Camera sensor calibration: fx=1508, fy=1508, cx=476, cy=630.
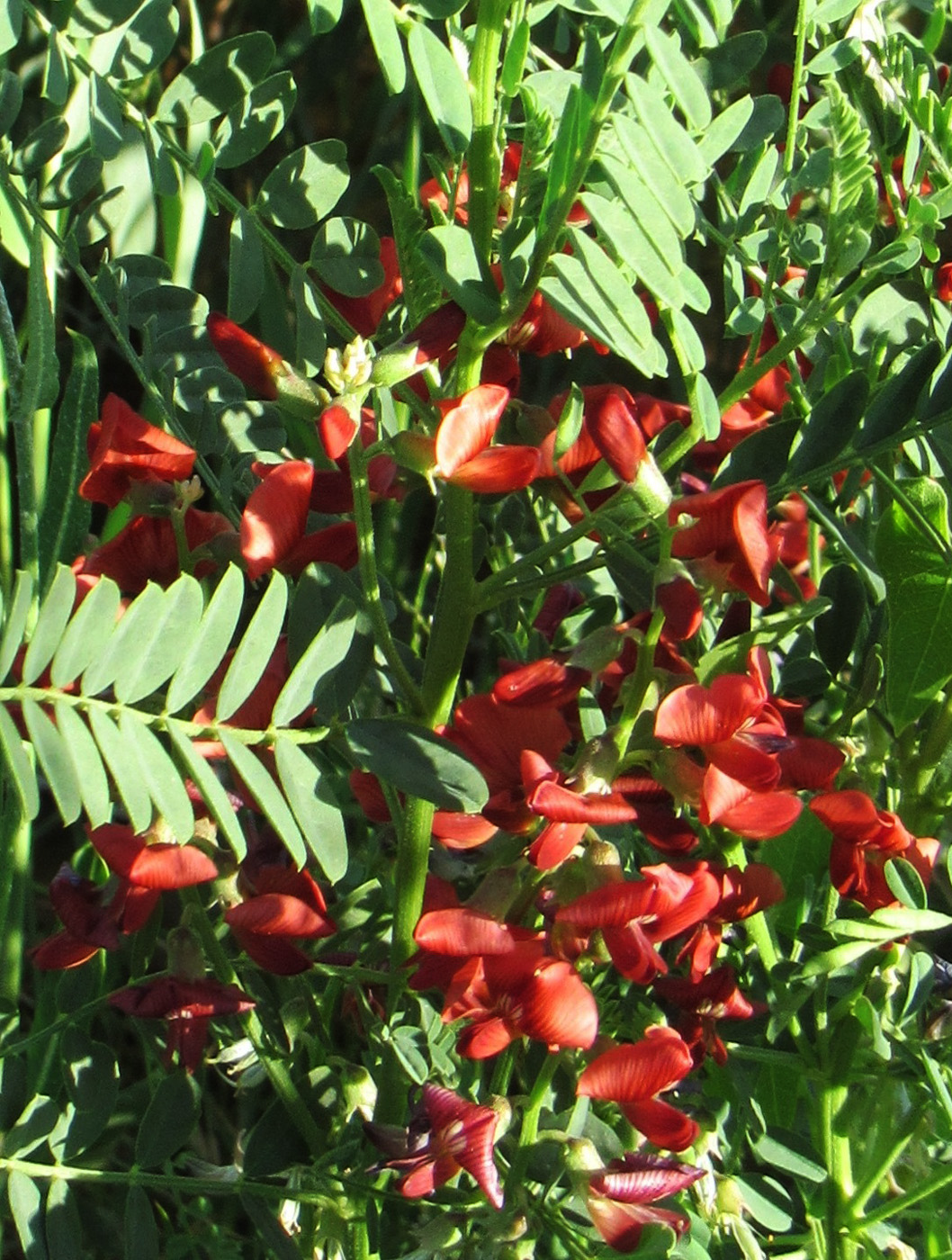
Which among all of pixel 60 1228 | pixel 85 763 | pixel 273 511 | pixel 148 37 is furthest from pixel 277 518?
pixel 60 1228

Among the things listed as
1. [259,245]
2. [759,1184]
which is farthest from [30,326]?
[759,1184]

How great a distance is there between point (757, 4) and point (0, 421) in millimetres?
482

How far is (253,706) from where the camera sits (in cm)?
53

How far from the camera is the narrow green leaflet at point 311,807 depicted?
1.68 feet

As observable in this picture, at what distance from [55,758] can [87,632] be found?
0.13 ft

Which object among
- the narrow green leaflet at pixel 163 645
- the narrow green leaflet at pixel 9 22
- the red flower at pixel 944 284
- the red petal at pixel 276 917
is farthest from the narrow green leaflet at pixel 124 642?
the red flower at pixel 944 284

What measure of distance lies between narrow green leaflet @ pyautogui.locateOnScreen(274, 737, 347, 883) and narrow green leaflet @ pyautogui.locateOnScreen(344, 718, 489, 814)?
0.02 metres

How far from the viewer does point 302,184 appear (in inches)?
23.6

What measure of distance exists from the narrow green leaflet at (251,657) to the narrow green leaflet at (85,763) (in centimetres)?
4

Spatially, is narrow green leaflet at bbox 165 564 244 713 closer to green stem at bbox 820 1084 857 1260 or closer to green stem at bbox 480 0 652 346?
green stem at bbox 480 0 652 346

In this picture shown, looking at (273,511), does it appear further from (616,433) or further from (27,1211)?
(27,1211)

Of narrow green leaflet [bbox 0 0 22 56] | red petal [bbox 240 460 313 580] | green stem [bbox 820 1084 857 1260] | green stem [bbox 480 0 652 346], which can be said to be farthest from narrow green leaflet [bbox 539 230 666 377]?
green stem [bbox 820 1084 857 1260]

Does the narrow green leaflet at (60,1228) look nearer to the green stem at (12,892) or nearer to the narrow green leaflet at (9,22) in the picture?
the green stem at (12,892)

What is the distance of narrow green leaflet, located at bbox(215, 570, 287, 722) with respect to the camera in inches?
19.7
